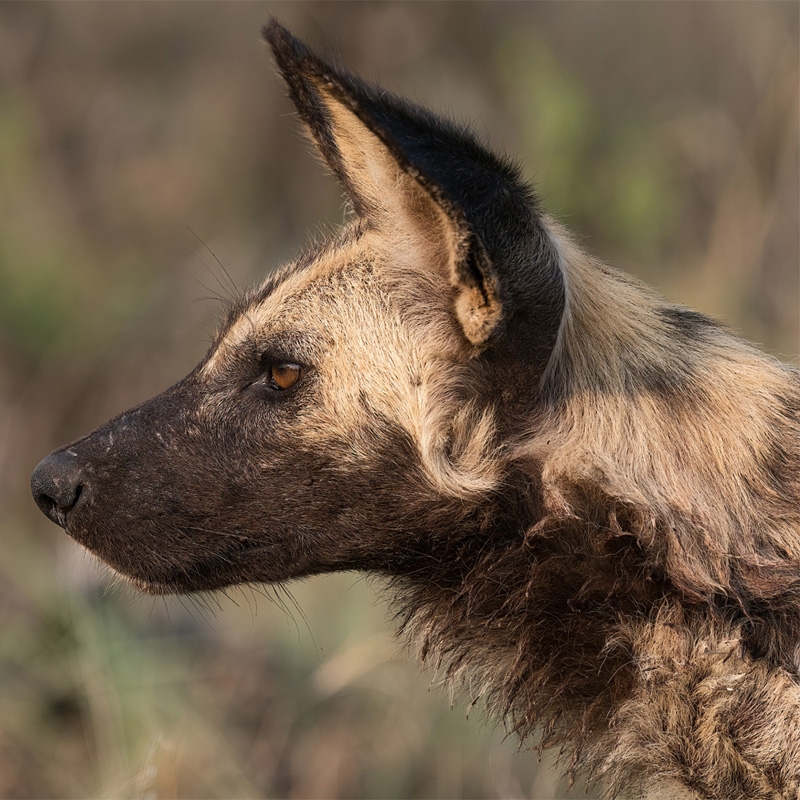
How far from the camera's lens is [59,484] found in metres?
2.87

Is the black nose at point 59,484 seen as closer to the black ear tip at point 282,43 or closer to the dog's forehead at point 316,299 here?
the dog's forehead at point 316,299

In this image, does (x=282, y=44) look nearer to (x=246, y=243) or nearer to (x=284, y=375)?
(x=284, y=375)

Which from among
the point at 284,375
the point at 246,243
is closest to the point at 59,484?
the point at 284,375

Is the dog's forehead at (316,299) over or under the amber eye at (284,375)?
over

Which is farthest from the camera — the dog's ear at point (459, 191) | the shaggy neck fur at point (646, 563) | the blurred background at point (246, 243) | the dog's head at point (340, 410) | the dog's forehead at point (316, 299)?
the blurred background at point (246, 243)

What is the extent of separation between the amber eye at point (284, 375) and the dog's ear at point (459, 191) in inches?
18.8

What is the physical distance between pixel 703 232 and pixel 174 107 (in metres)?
5.74

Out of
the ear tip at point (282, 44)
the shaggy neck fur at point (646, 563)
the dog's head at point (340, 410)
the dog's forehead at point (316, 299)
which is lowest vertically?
the shaggy neck fur at point (646, 563)

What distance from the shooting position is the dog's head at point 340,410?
2.53 metres

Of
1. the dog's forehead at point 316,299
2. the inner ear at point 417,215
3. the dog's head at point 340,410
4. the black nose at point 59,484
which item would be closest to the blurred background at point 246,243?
the dog's head at point 340,410

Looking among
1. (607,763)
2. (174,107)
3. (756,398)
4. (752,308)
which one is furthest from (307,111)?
(174,107)

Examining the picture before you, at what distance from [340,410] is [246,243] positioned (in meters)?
6.81

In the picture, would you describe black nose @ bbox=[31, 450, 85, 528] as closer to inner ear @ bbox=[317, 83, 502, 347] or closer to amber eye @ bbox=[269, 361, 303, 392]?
amber eye @ bbox=[269, 361, 303, 392]

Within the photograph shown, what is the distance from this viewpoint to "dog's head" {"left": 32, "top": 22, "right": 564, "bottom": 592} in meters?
2.53
